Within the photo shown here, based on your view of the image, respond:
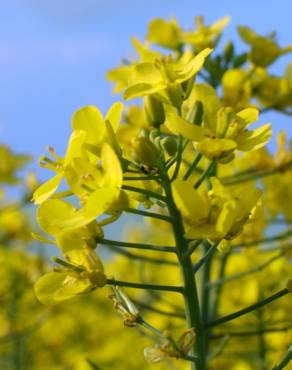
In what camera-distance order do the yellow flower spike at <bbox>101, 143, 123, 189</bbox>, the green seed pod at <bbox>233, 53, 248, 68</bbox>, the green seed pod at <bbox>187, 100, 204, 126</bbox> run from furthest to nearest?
the green seed pod at <bbox>233, 53, 248, 68</bbox>
the green seed pod at <bbox>187, 100, 204, 126</bbox>
the yellow flower spike at <bbox>101, 143, 123, 189</bbox>

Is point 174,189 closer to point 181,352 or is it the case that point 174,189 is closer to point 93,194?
point 93,194

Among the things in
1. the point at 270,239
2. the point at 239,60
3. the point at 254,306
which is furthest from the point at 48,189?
the point at 239,60

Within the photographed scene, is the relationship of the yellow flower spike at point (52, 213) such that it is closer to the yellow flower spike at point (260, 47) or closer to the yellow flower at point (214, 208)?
the yellow flower at point (214, 208)

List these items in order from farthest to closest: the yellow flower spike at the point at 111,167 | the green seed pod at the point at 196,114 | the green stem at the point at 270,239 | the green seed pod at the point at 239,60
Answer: the green seed pod at the point at 239,60
the green stem at the point at 270,239
the green seed pod at the point at 196,114
the yellow flower spike at the point at 111,167

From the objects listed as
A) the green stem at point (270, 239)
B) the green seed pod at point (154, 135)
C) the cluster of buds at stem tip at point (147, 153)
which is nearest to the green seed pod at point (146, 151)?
the cluster of buds at stem tip at point (147, 153)

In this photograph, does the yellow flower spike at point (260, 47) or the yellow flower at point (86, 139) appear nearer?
the yellow flower at point (86, 139)

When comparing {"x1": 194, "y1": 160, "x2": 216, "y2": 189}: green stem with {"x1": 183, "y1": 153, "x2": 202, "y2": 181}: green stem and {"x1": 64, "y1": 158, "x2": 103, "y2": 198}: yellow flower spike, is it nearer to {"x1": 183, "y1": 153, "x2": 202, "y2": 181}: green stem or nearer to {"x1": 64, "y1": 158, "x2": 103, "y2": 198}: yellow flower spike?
{"x1": 183, "y1": 153, "x2": 202, "y2": 181}: green stem

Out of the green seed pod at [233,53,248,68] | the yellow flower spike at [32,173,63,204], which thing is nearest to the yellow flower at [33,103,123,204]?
the yellow flower spike at [32,173,63,204]
